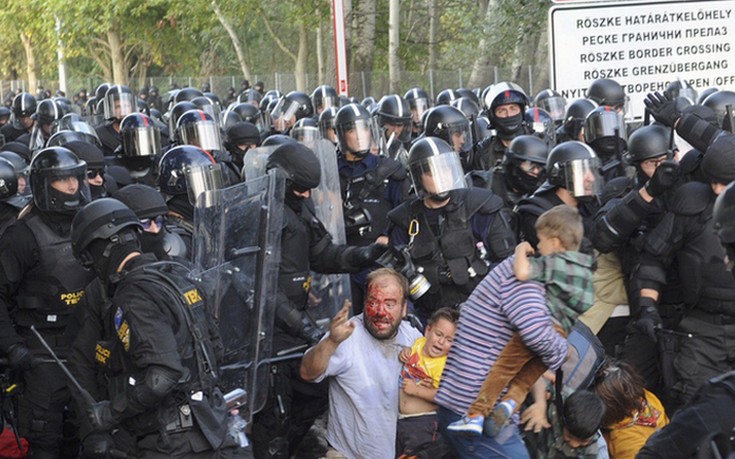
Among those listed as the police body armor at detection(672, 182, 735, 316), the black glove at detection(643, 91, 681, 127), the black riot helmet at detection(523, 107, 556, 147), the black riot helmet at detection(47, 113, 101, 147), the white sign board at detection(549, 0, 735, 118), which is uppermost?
the white sign board at detection(549, 0, 735, 118)

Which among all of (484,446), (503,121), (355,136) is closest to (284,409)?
(484,446)

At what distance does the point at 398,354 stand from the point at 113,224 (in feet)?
5.75

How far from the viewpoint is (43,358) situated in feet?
22.9

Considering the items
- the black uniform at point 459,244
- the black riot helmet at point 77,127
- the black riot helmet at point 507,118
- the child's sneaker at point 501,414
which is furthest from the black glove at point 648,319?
the black riot helmet at point 77,127

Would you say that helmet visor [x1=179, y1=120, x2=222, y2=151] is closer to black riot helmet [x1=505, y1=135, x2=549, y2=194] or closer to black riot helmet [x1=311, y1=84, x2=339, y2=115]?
black riot helmet [x1=505, y1=135, x2=549, y2=194]

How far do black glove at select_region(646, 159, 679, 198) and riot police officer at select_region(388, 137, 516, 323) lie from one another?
85cm

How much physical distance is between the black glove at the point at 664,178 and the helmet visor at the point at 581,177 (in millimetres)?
475

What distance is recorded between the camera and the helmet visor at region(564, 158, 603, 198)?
24.7 ft

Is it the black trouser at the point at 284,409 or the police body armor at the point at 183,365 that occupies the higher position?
the police body armor at the point at 183,365

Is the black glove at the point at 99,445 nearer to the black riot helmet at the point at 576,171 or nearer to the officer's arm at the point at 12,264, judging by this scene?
the officer's arm at the point at 12,264

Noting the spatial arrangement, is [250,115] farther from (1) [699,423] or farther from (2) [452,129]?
(1) [699,423]

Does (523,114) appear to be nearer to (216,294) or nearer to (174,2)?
(216,294)

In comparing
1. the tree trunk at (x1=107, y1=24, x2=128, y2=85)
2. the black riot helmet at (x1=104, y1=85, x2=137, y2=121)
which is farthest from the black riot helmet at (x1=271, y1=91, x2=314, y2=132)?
the tree trunk at (x1=107, y1=24, x2=128, y2=85)

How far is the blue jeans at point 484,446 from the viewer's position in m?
5.07
